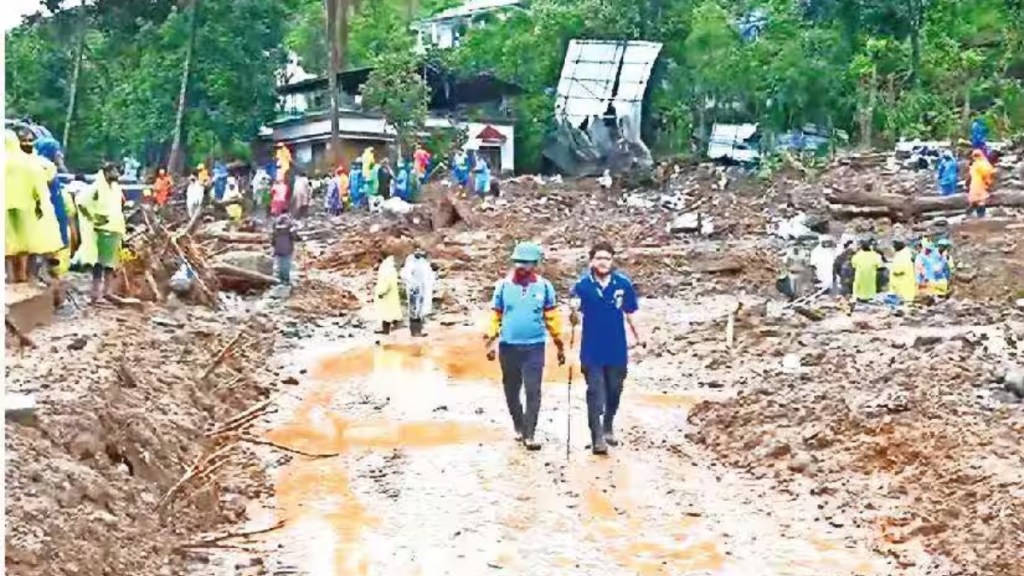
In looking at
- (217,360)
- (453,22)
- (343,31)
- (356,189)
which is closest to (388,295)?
(217,360)

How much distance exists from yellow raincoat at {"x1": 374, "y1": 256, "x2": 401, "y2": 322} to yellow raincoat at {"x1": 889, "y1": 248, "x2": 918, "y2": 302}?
6246mm

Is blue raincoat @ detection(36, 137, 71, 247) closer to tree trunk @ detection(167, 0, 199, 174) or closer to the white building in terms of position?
tree trunk @ detection(167, 0, 199, 174)

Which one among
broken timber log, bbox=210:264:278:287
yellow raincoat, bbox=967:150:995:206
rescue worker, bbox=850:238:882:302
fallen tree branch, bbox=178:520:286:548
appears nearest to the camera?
fallen tree branch, bbox=178:520:286:548

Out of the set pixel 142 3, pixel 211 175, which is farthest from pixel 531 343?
pixel 142 3

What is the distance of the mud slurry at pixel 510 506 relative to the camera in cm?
802

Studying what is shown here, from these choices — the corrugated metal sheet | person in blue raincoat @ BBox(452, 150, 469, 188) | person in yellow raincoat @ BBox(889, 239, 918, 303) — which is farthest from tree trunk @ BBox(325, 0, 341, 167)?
person in yellow raincoat @ BBox(889, 239, 918, 303)

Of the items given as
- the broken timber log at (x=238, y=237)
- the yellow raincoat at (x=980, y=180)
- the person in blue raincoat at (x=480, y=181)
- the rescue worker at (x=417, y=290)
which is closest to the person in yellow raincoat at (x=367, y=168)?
the person in blue raincoat at (x=480, y=181)

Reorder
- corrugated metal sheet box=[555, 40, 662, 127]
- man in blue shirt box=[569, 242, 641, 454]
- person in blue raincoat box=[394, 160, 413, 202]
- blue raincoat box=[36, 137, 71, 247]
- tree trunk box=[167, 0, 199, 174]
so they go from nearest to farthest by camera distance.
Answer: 1. man in blue shirt box=[569, 242, 641, 454]
2. blue raincoat box=[36, 137, 71, 247]
3. person in blue raincoat box=[394, 160, 413, 202]
4. tree trunk box=[167, 0, 199, 174]
5. corrugated metal sheet box=[555, 40, 662, 127]

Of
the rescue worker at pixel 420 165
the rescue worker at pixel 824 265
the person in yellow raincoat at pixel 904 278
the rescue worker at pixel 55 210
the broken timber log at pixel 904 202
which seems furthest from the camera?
the rescue worker at pixel 420 165

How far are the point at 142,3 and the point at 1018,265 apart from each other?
31.2 m

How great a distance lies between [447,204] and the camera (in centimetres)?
3039

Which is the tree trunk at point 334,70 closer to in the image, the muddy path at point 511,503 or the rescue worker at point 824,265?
the rescue worker at point 824,265

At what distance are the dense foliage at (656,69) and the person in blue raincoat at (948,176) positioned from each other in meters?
9.70

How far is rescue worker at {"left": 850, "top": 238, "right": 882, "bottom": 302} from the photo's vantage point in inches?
712
